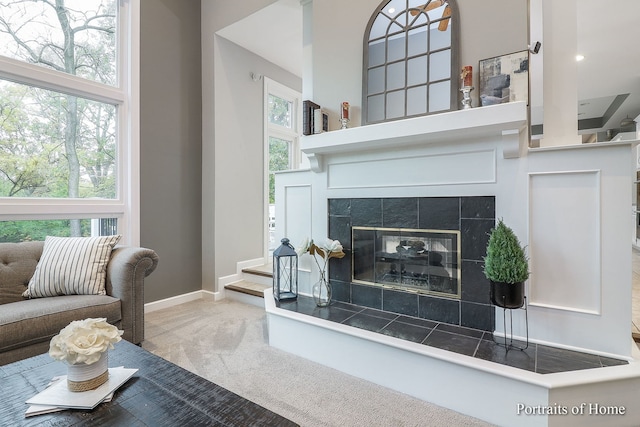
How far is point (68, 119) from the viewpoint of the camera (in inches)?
108

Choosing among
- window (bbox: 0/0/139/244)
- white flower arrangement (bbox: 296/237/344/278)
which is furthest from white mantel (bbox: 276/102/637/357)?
window (bbox: 0/0/139/244)

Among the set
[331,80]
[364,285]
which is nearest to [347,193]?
[364,285]

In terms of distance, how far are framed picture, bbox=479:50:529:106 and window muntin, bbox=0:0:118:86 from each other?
329 centimetres

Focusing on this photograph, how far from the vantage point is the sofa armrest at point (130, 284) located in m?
2.16

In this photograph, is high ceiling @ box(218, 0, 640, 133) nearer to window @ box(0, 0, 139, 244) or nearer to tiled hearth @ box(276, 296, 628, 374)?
window @ box(0, 0, 139, 244)

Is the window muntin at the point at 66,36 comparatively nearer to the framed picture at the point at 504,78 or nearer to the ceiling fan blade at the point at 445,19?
the ceiling fan blade at the point at 445,19

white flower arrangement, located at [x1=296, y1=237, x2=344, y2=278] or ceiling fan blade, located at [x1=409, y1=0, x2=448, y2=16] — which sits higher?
ceiling fan blade, located at [x1=409, y1=0, x2=448, y2=16]

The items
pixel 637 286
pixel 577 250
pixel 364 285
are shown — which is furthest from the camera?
pixel 637 286

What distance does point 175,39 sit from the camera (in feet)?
11.1

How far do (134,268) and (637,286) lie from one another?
4499 millimetres

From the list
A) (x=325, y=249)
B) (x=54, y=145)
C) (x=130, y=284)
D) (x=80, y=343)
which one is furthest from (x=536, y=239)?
(x=54, y=145)

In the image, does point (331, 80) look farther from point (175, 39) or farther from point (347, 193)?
point (175, 39)

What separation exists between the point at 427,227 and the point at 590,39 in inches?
151

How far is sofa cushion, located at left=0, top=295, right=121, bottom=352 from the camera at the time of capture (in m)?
1.70
